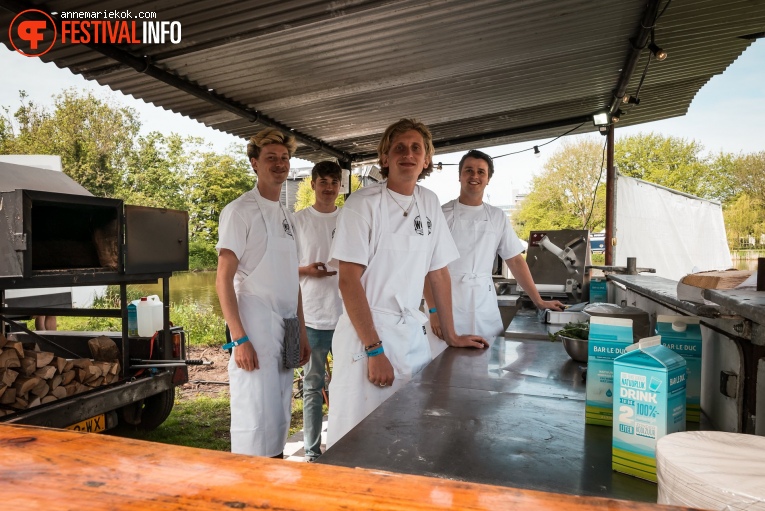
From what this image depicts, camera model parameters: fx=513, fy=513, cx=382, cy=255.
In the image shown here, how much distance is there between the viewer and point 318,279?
3928mm

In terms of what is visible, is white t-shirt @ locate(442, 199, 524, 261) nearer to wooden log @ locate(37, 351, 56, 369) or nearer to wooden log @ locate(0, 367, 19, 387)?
wooden log @ locate(37, 351, 56, 369)

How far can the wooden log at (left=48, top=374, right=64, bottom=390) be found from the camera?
10.4 ft

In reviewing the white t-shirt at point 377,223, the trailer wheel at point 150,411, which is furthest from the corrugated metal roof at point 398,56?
the trailer wheel at point 150,411

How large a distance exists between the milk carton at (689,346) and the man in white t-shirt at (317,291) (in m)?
2.67

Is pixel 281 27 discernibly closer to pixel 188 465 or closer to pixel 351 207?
pixel 351 207

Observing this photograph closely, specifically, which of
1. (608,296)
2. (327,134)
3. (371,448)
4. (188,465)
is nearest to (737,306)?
(371,448)

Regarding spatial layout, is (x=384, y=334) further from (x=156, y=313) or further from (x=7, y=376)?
(x=156, y=313)

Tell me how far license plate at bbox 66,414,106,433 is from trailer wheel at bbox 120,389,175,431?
0.80 meters

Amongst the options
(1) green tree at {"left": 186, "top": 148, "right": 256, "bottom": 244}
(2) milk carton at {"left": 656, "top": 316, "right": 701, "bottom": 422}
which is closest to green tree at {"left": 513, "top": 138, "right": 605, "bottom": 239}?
(1) green tree at {"left": 186, "top": 148, "right": 256, "bottom": 244}

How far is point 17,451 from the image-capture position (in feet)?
1.78

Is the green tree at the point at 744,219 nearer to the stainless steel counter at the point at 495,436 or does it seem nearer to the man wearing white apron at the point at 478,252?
the man wearing white apron at the point at 478,252

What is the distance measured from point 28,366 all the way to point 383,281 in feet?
7.75

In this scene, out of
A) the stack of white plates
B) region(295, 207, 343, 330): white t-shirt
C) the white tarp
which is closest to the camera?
the stack of white plates

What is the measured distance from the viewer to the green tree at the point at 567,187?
33.8m
